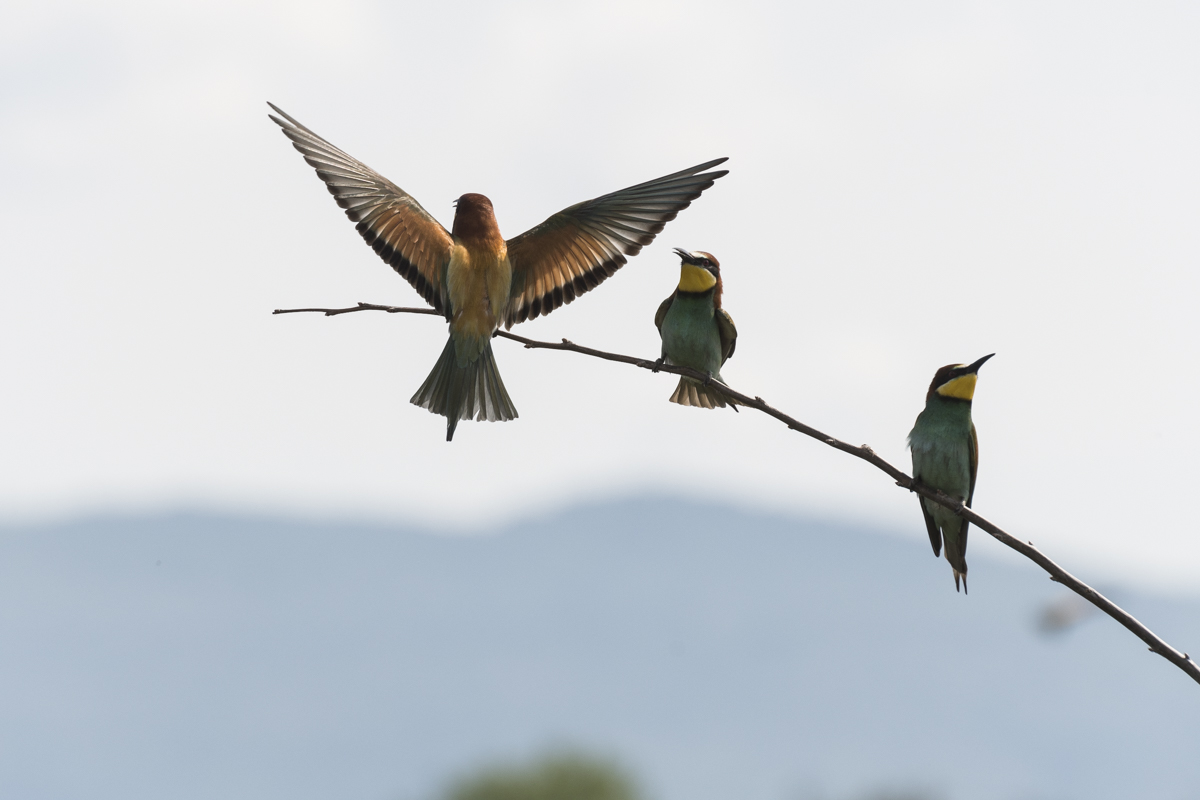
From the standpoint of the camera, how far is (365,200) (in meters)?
3.80

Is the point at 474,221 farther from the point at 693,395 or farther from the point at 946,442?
the point at 946,442

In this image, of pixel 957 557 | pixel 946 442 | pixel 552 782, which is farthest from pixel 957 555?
pixel 552 782

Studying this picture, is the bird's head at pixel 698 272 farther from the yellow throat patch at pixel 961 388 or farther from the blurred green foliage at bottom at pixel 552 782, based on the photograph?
the blurred green foliage at bottom at pixel 552 782

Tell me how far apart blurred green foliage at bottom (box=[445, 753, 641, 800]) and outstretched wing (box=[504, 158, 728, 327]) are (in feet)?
133

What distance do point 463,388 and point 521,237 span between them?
433mm

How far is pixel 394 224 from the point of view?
3.88m

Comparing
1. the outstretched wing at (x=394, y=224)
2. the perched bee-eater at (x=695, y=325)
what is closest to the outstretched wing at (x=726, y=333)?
the perched bee-eater at (x=695, y=325)

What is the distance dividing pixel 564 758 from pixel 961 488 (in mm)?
43665

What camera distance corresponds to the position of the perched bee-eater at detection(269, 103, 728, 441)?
3.75 meters

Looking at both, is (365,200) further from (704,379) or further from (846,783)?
(846,783)

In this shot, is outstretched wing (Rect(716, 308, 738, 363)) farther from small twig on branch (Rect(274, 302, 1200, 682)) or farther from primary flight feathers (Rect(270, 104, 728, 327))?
small twig on branch (Rect(274, 302, 1200, 682))

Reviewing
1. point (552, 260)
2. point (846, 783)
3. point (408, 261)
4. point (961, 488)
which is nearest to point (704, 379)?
point (552, 260)

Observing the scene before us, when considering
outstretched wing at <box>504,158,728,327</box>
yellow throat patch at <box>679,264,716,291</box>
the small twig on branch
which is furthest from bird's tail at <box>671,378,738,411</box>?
the small twig on branch

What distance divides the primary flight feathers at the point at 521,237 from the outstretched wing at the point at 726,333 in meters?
1.01
